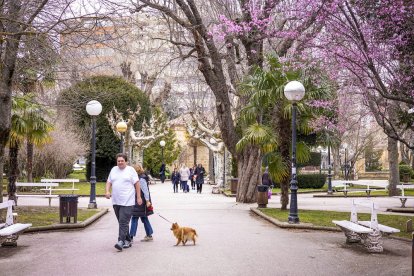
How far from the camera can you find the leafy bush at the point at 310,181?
3972cm

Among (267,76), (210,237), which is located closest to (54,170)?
(267,76)

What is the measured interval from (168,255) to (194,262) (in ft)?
2.88

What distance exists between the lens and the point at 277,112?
65.4 feet

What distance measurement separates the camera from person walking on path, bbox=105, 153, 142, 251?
35.1 ft

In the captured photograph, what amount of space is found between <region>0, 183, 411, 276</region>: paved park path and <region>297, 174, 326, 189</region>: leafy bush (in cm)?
2567

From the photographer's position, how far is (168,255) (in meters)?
10.2

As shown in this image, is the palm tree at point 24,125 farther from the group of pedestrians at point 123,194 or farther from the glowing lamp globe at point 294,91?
the group of pedestrians at point 123,194

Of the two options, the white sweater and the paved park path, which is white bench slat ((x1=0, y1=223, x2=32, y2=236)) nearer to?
the paved park path

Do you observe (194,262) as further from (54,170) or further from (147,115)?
(147,115)

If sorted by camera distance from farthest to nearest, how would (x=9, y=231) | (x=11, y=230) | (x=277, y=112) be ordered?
(x=277, y=112) < (x=11, y=230) < (x=9, y=231)

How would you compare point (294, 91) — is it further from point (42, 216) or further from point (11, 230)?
point (42, 216)

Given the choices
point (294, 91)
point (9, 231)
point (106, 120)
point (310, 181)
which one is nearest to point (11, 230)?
point (9, 231)

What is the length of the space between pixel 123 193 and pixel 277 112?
10200 mm

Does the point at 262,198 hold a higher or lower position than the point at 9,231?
higher
